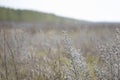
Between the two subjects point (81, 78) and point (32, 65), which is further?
point (32, 65)

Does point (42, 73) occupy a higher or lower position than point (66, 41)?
lower

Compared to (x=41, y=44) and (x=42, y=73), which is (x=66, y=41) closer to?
(x=42, y=73)

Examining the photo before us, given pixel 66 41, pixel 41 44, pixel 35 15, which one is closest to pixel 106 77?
pixel 66 41

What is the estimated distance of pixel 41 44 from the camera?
920 centimetres

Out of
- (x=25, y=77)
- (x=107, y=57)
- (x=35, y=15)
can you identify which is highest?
(x=35, y=15)

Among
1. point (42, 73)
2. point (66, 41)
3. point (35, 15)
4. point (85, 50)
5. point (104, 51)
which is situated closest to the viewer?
point (66, 41)

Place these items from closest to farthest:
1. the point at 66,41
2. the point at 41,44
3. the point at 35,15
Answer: the point at 66,41 → the point at 41,44 → the point at 35,15

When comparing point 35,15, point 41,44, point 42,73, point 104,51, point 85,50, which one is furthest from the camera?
point 35,15

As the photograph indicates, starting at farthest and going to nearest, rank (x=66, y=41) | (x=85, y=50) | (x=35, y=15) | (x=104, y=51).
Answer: (x=35, y=15)
(x=85, y=50)
(x=104, y=51)
(x=66, y=41)

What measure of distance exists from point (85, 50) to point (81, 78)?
4.22 meters

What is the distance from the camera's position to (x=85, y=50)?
336 inches

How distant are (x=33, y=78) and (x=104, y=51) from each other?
1377mm

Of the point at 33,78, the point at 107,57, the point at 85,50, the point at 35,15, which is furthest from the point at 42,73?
the point at 35,15

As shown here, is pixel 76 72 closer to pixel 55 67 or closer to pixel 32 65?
pixel 55 67
